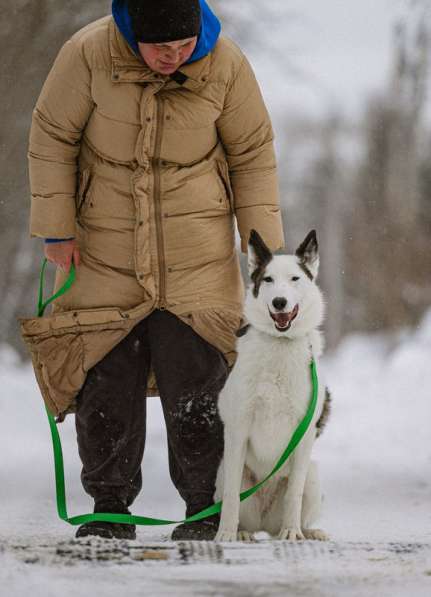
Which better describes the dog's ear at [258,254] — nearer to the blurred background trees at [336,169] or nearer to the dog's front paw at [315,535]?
the dog's front paw at [315,535]

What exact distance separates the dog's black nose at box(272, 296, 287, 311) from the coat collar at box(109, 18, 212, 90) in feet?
3.39

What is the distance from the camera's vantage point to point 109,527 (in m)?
5.02

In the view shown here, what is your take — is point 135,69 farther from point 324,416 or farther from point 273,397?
point 324,416

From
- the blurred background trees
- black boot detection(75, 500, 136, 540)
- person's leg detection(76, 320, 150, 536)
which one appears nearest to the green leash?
black boot detection(75, 500, 136, 540)

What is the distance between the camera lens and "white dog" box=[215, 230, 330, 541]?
4.93 m

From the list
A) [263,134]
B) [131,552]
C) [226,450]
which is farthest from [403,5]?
[131,552]

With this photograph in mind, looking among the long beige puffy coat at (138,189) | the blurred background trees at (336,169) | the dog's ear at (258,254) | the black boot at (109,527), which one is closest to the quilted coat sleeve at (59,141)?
the long beige puffy coat at (138,189)

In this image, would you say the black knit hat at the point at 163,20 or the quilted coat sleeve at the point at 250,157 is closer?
the black knit hat at the point at 163,20

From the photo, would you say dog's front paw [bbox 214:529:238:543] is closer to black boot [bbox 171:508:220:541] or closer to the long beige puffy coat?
black boot [bbox 171:508:220:541]

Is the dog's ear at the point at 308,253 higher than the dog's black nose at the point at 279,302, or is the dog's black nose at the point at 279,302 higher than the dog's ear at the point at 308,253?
the dog's ear at the point at 308,253

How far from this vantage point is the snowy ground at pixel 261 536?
377cm

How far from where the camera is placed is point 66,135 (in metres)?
5.06

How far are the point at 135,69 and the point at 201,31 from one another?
13.4 inches

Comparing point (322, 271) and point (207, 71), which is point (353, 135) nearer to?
point (322, 271)
